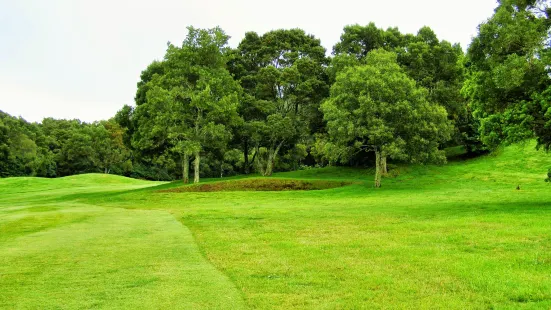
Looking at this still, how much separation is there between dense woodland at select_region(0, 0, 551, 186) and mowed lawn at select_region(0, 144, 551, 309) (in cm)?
667

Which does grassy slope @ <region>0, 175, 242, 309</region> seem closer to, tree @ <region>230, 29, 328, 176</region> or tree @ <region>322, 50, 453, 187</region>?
tree @ <region>322, 50, 453, 187</region>

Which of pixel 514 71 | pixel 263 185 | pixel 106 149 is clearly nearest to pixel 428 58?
pixel 263 185

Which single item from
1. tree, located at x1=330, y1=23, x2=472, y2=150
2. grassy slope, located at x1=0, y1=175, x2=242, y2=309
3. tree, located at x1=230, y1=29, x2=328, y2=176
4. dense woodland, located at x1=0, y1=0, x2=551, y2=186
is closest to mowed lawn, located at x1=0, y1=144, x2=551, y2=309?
grassy slope, located at x1=0, y1=175, x2=242, y2=309

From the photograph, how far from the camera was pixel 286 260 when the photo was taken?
10938mm

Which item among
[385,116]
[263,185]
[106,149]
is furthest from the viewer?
[106,149]

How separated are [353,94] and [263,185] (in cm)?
1377

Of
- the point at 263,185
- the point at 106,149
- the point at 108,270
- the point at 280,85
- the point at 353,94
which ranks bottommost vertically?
the point at 108,270

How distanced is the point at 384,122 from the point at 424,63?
23503 mm

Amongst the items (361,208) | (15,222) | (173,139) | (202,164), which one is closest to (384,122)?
(361,208)

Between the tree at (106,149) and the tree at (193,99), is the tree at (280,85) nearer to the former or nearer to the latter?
the tree at (193,99)

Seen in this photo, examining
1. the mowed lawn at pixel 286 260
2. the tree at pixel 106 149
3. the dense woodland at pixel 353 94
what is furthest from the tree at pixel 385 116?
the tree at pixel 106 149

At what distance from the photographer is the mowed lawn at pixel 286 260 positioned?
7699mm

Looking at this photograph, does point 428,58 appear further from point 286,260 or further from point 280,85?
point 286,260

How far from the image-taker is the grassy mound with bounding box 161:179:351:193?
42.5 meters
